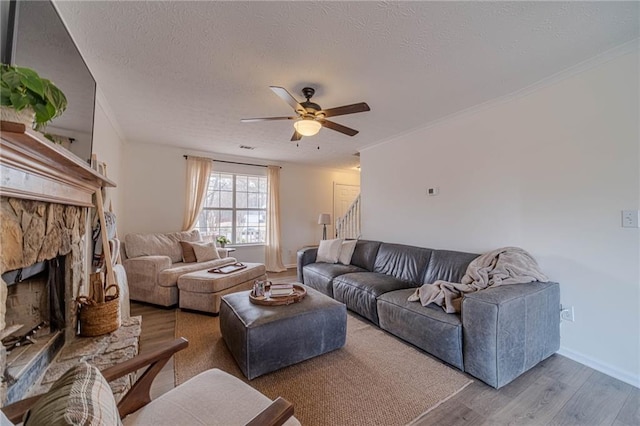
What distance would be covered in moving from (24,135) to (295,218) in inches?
198

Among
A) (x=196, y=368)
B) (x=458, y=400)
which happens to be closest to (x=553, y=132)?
(x=458, y=400)

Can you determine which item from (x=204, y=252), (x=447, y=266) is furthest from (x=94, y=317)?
(x=447, y=266)

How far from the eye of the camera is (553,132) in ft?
7.60

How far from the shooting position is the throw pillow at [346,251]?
3.99 m

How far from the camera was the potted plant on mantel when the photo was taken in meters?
0.89

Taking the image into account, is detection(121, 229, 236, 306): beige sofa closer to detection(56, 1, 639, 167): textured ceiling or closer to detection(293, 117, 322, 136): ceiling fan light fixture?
detection(56, 1, 639, 167): textured ceiling

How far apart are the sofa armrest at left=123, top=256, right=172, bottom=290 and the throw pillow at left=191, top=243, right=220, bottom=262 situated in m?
0.59

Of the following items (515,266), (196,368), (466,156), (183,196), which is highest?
(466,156)

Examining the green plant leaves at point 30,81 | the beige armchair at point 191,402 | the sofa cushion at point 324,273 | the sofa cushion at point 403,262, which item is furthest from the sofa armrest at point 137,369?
the sofa cushion at point 403,262

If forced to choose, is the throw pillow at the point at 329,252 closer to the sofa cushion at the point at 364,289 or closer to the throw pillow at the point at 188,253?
the sofa cushion at the point at 364,289

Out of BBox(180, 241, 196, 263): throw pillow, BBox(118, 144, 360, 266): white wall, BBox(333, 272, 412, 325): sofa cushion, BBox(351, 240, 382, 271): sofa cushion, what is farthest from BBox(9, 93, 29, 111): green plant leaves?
BBox(118, 144, 360, 266): white wall

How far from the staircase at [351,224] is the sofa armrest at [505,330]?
117 inches

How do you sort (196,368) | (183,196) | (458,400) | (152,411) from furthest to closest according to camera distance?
(183,196) → (196,368) → (458,400) → (152,411)

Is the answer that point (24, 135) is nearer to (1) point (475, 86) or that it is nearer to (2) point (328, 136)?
(1) point (475, 86)
